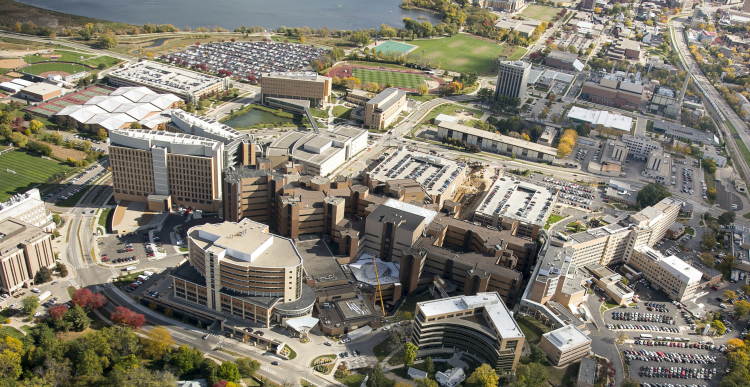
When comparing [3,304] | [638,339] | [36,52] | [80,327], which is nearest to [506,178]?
[638,339]

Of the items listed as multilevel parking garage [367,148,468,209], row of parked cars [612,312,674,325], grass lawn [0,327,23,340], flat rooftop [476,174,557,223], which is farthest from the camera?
multilevel parking garage [367,148,468,209]

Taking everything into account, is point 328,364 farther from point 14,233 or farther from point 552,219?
point 552,219

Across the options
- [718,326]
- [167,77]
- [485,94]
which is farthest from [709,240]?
[167,77]

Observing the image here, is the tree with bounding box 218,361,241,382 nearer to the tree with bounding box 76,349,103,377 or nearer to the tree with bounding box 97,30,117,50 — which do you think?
the tree with bounding box 76,349,103,377

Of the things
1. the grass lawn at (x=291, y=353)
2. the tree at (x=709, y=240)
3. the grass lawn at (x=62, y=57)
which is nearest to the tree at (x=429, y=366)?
the grass lawn at (x=291, y=353)

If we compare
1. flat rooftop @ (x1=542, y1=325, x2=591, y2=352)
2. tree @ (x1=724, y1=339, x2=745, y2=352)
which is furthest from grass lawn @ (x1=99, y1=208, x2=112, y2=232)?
tree @ (x1=724, y1=339, x2=745, y2=352)

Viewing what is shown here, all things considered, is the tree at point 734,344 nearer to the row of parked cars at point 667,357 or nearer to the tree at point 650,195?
the row of parked cars at point 667,357
